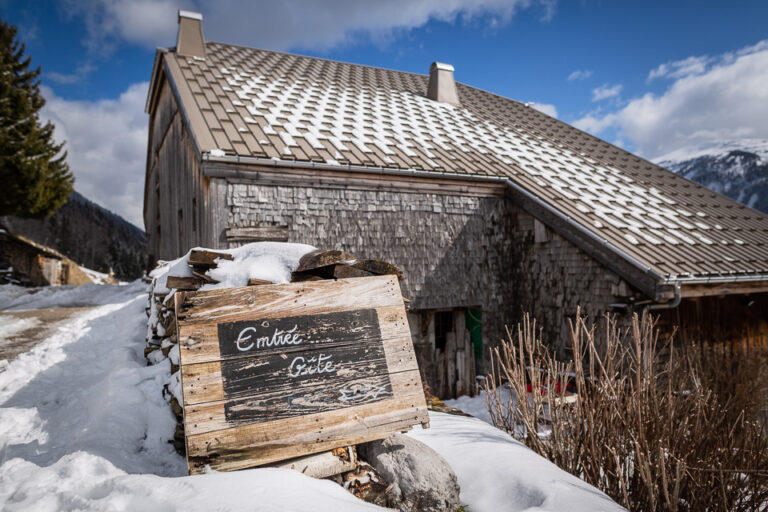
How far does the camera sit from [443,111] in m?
10.6

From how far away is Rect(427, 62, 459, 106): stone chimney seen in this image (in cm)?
1120

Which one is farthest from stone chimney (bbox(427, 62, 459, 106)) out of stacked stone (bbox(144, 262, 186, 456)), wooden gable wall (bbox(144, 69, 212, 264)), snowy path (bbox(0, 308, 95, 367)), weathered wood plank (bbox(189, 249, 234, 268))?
snowy path (bbox(0, 308, 95, 367))

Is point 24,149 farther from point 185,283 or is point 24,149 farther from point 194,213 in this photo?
point 185,283

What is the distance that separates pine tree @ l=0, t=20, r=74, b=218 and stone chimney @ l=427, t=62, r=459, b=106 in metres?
16.6

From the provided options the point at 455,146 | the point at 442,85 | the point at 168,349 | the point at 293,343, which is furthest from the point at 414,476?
the point at 442,85

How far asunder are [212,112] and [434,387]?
6.12 metres

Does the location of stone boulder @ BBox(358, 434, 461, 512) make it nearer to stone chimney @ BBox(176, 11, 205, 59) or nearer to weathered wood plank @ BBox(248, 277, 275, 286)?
weathered wood plank @ BBox(248, 277, 275, 286)

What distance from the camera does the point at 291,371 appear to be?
2539 mm

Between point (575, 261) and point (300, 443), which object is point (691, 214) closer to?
point (575, 261)

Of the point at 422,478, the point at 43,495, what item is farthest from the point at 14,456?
the point at 422,478

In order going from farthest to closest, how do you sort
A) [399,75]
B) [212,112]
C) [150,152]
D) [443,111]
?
[150,152], [399,75], [443,111], [212,112]

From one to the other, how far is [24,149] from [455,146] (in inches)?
722

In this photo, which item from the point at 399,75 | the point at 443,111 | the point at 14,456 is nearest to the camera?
the point at 14,456

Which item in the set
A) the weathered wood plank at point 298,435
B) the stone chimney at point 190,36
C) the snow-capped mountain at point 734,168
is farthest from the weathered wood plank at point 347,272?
the snow-capped mountain at point 734,168
